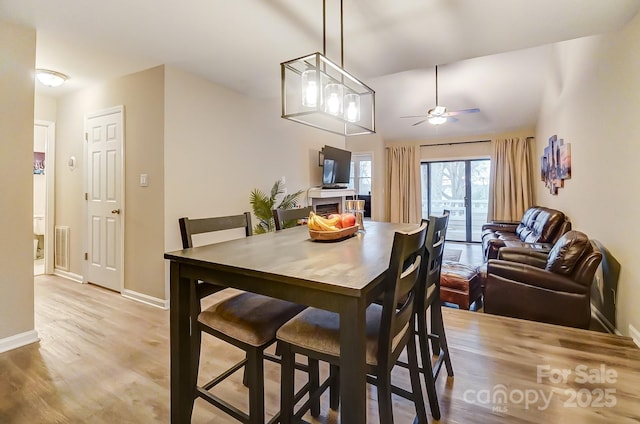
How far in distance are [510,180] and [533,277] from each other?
472cm

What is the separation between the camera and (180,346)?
4.52 feet

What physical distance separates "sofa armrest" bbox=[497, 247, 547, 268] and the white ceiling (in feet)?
6.12

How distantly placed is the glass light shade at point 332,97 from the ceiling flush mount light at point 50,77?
305 cm

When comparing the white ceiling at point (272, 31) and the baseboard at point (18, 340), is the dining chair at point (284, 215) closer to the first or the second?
the white ceiling at point (272, 31)

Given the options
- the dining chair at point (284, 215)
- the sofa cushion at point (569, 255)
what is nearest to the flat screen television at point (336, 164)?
the dining chair at point (284, 215)

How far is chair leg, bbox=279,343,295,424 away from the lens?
4.05 ft

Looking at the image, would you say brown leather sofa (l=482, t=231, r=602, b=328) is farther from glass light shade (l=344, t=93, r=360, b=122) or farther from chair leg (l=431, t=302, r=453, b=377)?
glass light shade (l=344, t=93, r=360, b=122)

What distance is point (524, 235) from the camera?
15.6 ft

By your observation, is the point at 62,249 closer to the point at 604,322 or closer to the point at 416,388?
the point at 416,388

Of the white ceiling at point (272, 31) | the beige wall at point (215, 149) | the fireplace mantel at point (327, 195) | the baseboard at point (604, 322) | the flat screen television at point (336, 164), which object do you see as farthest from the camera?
the flat screen television at point (336, 164)

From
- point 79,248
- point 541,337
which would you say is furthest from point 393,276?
point 79,248

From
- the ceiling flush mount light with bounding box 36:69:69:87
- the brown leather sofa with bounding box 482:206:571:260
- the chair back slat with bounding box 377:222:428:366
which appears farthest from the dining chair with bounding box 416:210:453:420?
the ceiling flush mount light with bounding box 36:69:69:87

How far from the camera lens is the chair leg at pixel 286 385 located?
124cm

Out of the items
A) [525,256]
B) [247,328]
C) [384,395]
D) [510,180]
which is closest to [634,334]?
[525,256]
